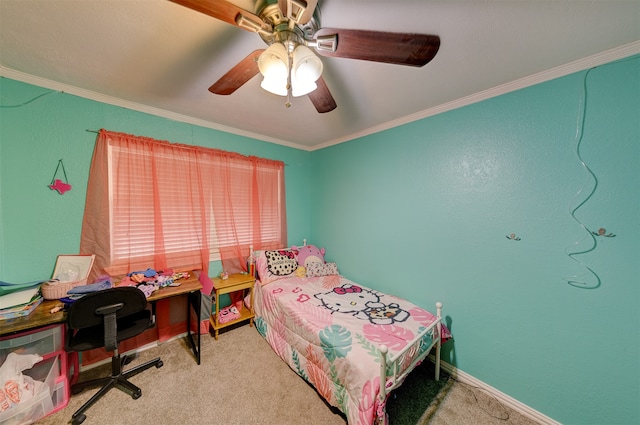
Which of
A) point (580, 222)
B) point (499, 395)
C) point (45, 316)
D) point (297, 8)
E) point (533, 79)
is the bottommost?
point (499, 395)

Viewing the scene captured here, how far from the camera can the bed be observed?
1.37m

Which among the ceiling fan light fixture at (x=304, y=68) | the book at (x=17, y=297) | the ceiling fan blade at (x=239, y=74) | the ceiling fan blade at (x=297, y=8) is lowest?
the book at (x=17, y=297)

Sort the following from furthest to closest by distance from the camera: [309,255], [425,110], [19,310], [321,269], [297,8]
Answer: [309,255] → [321,269] → [425,110] → [19,310] → [297,8]

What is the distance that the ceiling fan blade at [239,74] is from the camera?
44.9 inches

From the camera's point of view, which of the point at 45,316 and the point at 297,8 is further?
the point at 45,316

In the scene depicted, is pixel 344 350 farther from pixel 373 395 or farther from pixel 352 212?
pixel 352 212

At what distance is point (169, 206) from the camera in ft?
7.52

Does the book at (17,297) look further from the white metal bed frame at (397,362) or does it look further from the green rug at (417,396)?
the green rug at (417,396)

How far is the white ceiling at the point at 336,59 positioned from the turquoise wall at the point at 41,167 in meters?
0.15

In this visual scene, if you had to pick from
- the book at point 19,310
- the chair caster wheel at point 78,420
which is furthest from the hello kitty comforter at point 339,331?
the book at point 19,310

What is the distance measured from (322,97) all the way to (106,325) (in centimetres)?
215

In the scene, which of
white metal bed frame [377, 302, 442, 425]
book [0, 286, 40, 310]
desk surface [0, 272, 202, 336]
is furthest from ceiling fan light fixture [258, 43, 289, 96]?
book [0, 286, 40, 310]

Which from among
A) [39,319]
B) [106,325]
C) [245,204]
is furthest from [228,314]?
[39,319]

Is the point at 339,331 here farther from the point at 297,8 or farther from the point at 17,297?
the point at 17,297
